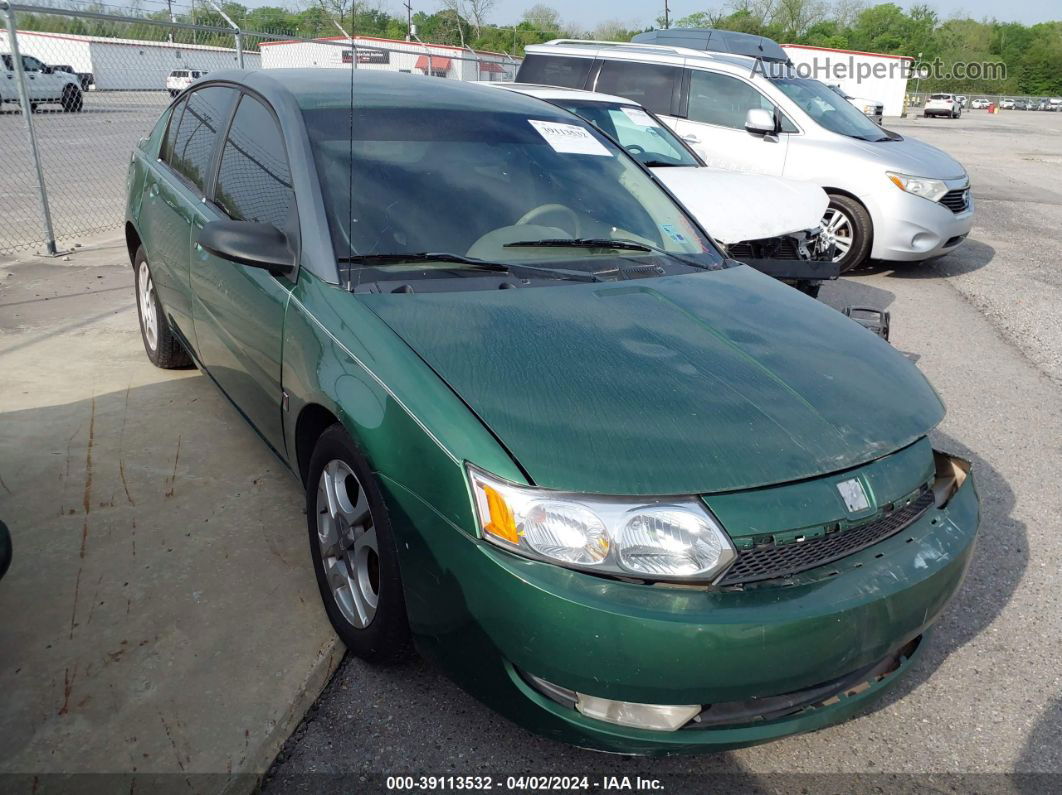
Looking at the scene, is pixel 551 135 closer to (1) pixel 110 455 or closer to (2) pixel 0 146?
(1) pixel 110 455

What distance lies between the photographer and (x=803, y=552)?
2053 mm

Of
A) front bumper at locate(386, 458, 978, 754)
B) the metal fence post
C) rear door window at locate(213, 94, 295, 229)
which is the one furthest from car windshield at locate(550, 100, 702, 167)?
front bumper at locate(386, 458, 978, 754)

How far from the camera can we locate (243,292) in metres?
3.15

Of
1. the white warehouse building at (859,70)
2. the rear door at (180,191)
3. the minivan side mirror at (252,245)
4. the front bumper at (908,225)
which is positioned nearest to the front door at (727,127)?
the front bumper at (908,225)

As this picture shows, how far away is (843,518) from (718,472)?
340 mm

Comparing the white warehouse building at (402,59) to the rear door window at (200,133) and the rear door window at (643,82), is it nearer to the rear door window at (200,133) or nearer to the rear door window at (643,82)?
the rear door window at (643,82)

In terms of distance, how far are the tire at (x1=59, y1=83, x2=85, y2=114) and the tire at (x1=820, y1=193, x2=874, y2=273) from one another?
8.94 m

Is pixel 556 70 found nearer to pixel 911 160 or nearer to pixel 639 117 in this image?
pixel 639 117

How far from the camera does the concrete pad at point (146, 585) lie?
90.1 inches

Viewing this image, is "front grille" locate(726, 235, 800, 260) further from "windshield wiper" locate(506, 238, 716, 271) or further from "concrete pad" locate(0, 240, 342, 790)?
"concrete pad" locate(0, 240, 342, 790)

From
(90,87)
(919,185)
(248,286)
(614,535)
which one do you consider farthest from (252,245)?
(90,87)

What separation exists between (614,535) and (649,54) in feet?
26.9

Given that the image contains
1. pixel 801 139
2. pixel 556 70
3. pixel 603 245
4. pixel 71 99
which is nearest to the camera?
pixel 603 245

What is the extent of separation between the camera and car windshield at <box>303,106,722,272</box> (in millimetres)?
2901
